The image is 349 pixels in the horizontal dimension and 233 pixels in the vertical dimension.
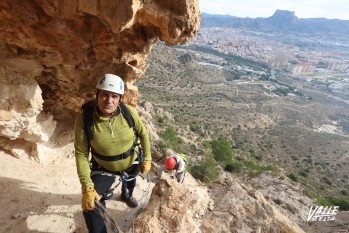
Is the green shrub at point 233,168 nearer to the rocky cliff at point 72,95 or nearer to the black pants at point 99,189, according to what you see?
the rocky cliff at point 72,95

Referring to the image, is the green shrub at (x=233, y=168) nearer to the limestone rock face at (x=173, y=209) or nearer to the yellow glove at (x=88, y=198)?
the limestone rock face at (x=173, y=209)

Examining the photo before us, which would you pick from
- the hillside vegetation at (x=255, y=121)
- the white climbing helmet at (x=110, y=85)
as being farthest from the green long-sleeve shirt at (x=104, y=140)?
the hillside vegetation at (x=255, y=121)

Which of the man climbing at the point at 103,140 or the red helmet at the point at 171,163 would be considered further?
the red helmet at the point at 171,163

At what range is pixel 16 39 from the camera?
6074 millimetres

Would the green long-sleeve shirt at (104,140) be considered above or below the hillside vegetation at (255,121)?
above

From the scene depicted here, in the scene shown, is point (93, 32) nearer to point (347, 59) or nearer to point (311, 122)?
point (311, 122)

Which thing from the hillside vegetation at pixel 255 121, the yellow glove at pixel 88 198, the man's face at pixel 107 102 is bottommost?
the hillside vegetation at pixel 255 121

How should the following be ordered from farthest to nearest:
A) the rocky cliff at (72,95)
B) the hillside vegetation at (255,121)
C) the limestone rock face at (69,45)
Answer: the hillside vegetation at (255,121), the limestone rock face at (69,45), the rocky cliff at (72,95)

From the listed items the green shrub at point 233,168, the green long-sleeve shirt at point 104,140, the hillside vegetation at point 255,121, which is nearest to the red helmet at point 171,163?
the green long-sleeve shirt at point 104,140

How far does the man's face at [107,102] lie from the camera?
405cm

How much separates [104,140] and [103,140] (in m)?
0.01

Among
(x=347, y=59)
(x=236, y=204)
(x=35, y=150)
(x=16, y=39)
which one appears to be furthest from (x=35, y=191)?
(x=347, y=59)

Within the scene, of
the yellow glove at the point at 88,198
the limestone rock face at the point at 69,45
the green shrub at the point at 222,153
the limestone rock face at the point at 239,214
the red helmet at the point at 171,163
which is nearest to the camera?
the yellow glove at the point at 88,198

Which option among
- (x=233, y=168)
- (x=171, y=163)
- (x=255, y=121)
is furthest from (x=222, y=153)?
(x=171, y=163)
